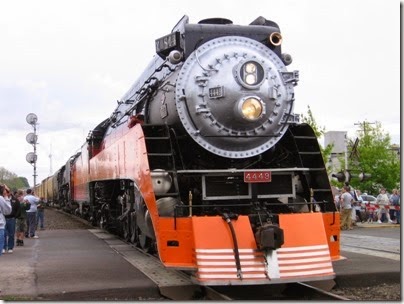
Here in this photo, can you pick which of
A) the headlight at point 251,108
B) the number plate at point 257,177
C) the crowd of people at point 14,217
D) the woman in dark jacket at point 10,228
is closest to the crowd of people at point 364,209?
the crowd of people at point 14,217

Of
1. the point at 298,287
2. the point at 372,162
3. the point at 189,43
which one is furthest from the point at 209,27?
the point at 372,162

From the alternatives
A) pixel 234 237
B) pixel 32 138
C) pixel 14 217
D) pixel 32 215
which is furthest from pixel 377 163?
pixel 234 237

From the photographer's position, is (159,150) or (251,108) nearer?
(251,108)

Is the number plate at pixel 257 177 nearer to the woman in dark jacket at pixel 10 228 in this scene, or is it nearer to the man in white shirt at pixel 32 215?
the woman in dark jacket at pixel 10 228

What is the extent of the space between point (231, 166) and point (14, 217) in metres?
6.35

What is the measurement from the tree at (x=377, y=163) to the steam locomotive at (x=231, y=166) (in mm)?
35179

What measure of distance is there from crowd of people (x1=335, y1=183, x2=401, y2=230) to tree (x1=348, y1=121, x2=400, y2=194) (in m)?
19.1

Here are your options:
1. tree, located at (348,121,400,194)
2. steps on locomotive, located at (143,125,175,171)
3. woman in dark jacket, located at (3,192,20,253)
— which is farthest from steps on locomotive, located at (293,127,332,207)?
tree, located at (348,121,400,194)

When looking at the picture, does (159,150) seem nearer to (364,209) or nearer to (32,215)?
(32,215)

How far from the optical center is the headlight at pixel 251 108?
749 centimetres

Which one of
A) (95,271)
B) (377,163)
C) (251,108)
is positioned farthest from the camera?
(377,163)

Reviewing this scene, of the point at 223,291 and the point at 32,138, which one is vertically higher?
the point at 32,138

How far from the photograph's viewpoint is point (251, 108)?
755 centimetres

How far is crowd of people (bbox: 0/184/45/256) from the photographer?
31.1ft
